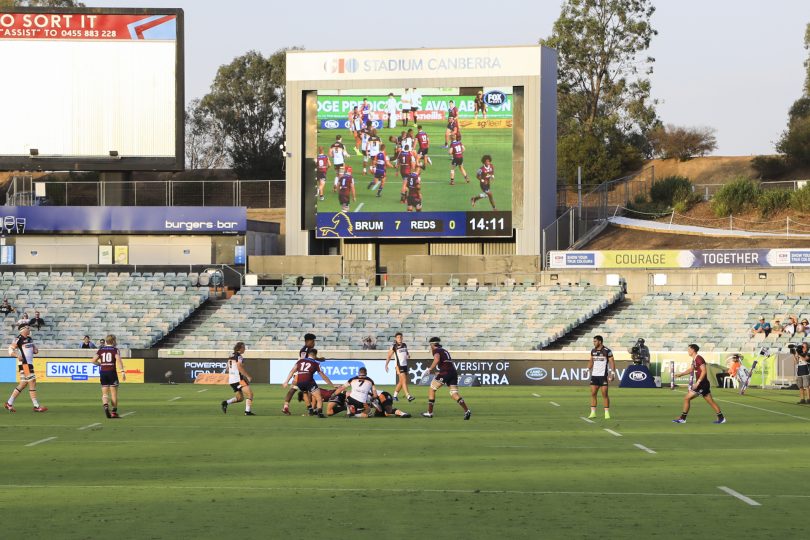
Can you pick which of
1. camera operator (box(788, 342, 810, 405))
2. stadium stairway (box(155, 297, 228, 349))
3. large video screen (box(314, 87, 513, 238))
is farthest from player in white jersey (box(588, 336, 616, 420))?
large video screen (box(314, 87, 513, 238))

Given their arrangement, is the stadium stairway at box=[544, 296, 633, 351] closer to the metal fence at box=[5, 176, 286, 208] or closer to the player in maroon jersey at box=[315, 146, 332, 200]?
the player in maroon jersey at box=[315, 146, 332, 200]

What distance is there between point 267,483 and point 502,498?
351cm

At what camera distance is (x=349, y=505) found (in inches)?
595

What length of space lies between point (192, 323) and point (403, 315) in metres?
10.1

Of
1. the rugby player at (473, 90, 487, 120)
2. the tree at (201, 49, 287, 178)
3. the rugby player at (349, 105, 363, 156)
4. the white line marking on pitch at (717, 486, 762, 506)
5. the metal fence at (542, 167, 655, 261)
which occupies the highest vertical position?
the tree at (201, 49, 287, 178)

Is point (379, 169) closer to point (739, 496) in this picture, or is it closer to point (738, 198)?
point (738, 198)

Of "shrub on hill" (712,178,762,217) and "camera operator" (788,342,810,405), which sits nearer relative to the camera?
"camera operator" (788,342,810,405)

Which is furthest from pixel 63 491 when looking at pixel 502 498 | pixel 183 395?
pixel 183 395

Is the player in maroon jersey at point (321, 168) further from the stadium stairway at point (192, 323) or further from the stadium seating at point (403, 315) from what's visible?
the stadium stairway at point (192, 323)

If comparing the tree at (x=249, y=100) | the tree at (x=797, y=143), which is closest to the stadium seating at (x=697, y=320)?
the tree at (x=797, y=143)

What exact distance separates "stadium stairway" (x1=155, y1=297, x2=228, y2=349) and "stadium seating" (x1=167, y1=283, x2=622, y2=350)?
48cm

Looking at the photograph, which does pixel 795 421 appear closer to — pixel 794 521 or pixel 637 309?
pixel 794 521

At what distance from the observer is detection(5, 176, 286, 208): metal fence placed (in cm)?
6412

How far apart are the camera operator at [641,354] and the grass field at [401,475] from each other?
1447 centimetres
